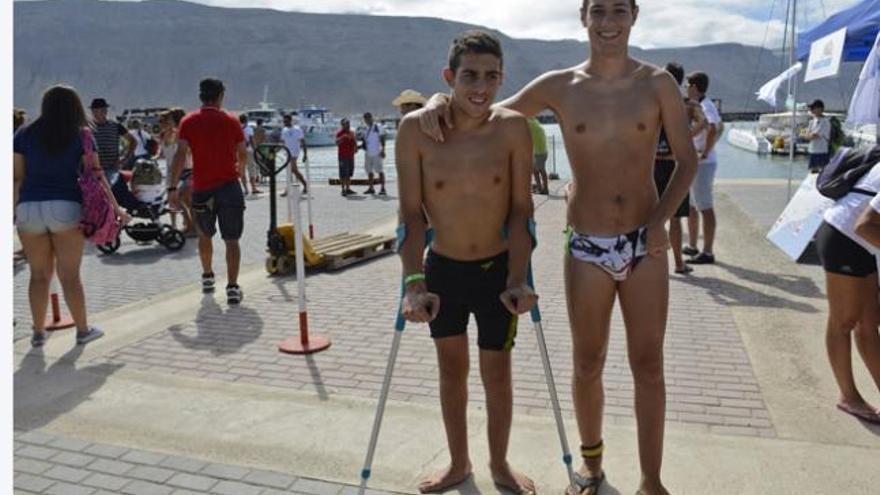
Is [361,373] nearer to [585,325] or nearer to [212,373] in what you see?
[212,373]

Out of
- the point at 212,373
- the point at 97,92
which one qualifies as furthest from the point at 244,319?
the point at 97,92

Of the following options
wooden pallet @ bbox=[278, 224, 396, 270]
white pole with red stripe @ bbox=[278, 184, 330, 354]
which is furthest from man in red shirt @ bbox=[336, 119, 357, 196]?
white pole with red stripe @ bbox=[278, 184, 330, 354]

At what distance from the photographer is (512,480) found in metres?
3.39

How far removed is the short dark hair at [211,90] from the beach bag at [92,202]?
56.5 inches

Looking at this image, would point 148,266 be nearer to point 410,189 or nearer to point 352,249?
point 352,249

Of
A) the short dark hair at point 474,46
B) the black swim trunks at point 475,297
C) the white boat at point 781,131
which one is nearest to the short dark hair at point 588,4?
the short dark hair at point 474,46

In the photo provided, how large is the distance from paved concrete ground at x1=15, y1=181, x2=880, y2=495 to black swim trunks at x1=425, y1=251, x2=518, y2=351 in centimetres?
79

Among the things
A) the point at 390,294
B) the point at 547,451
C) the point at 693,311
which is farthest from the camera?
the point at 390,294

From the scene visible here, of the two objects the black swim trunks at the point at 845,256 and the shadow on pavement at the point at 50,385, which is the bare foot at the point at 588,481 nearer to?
the black swim trunks at the point at 845,256

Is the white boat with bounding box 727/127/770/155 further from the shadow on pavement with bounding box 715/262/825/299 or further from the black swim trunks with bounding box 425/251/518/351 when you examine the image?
the black swim trunks with bounding box 425/251/518/351

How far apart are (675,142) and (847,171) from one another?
1.44 meters

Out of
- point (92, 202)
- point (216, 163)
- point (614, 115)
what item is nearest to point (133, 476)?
point (92, 202)

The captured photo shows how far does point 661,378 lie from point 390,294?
14.9ft
